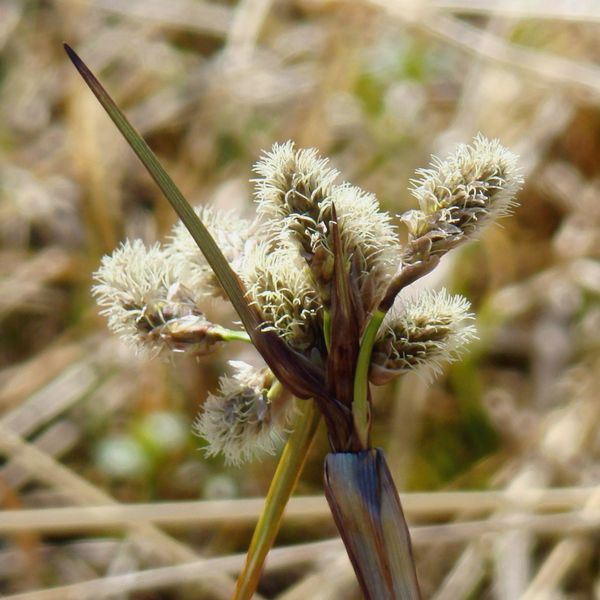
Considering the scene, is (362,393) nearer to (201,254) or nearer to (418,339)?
(418,339)

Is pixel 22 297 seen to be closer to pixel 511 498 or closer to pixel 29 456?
pixel 29 456

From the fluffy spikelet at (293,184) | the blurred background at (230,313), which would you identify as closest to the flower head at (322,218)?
the fluffy spikelet at (293,184)

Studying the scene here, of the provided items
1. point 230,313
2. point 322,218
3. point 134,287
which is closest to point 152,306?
point 134,287

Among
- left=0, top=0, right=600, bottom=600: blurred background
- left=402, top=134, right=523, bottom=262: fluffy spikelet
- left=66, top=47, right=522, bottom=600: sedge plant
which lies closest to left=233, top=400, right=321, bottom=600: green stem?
left=66, top=47, right=522, bottom=600: sedge plant

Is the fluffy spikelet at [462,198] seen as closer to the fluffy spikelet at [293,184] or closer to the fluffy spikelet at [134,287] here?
the fluffy spikelet at [293,184]

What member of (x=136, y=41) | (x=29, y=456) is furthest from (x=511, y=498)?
(x=136, y=41)

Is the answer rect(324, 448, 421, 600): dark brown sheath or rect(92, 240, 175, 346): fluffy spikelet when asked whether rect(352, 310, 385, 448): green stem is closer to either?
rect(324, 448, 421, 600): dark brown sheath

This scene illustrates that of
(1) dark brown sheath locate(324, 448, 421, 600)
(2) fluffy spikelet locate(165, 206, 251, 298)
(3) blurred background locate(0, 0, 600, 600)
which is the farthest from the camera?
(3) blurred background locate(0, 0, 600, 600)
